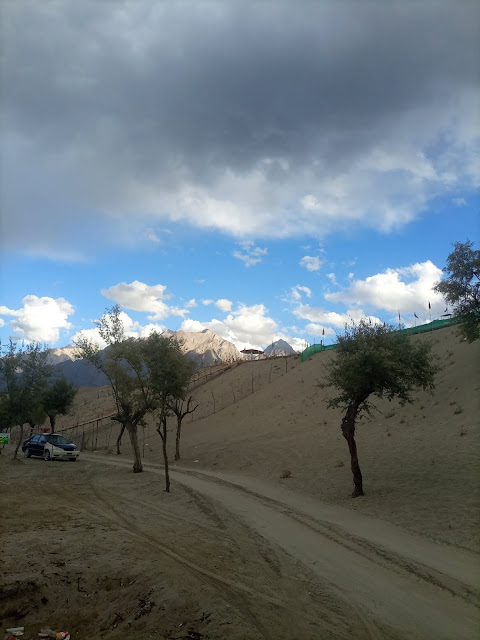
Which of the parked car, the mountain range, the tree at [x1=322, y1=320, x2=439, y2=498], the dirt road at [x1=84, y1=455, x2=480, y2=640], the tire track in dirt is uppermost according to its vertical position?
the mountain range

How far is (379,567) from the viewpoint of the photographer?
8078 millimetres

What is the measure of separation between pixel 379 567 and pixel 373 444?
1498cm

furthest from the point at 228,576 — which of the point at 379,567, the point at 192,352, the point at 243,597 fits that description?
the point at 192,352

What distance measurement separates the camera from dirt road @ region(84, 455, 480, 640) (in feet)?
19.4

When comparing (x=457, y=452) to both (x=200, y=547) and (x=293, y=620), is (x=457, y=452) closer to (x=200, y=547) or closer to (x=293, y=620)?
(x=200, y=547)

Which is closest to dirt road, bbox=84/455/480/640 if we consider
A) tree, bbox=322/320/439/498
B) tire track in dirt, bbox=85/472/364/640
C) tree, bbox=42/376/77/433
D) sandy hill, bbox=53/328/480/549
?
tire track in dirt, bbox=85/472/364/640

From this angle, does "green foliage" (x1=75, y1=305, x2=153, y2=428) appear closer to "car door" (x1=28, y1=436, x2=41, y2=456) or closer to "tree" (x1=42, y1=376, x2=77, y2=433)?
"car door" (x1=28, y1=436, x2=41, y2=456)

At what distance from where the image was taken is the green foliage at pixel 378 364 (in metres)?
14.5

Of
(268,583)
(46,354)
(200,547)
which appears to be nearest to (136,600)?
(268,583)

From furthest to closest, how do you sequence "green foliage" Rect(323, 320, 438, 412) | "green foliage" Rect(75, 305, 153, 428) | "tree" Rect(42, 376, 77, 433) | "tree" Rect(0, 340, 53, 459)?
"tree" Rect(42, 376, 77, 433)
"tree" Rect(0, 340, 53, 459)
"green foliage" Rect(75, 305, 153, 428)
"green foliage" Rect(323, 320, 438, 412)

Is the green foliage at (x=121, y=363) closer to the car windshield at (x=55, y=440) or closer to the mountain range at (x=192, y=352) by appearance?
the car windshield at (x=55, y=440)

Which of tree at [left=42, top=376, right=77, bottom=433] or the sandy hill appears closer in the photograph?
the sandy hill

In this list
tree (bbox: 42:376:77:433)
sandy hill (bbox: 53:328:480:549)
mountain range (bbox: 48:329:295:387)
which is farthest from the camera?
mountain range (bbox: 48:329:295:387)

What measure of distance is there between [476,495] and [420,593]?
22.5ft
